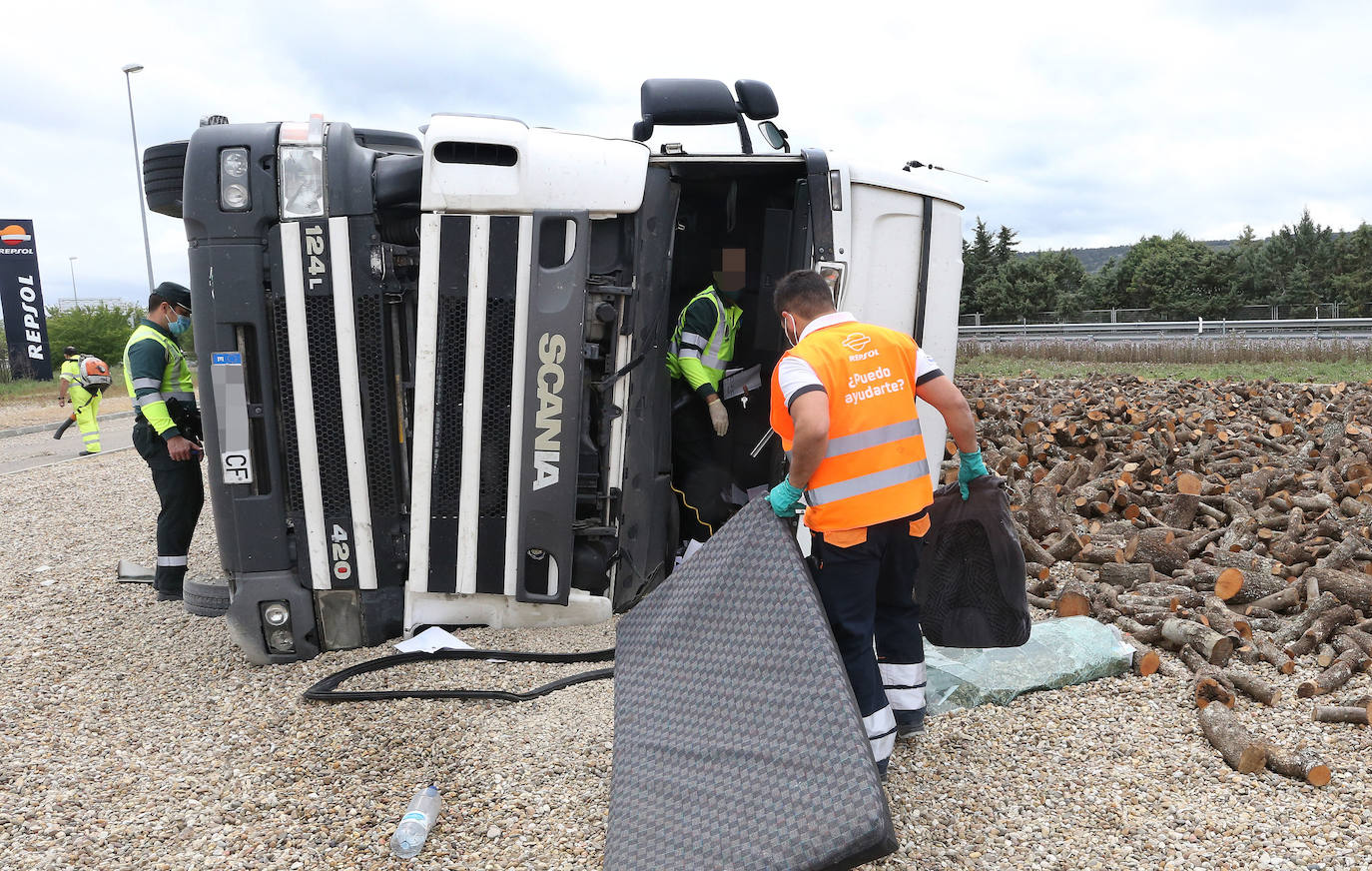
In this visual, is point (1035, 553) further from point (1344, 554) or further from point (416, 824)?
point (416, 824)

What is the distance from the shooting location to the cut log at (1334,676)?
3.65m

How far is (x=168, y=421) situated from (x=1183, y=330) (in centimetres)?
2716

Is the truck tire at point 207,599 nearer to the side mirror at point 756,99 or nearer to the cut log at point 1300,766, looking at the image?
the side mirror at point 756,99

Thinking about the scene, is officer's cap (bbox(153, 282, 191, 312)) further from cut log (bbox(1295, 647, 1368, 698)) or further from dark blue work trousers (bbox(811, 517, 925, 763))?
cut log (bbox(1295, 647, 1368, 698))

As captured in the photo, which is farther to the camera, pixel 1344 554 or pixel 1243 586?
pixel 1344 554

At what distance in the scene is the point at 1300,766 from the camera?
301 centimetres

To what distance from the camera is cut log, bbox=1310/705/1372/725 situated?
11.0 feet

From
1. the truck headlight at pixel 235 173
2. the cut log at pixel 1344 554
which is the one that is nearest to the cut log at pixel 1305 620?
the cut log at pixel 1344 554

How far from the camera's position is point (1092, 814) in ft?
9.39

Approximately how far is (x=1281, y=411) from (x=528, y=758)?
332 inches

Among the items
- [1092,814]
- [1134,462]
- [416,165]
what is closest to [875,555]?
[1092,814]

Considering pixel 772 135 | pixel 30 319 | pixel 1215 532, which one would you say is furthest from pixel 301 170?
pixel 30 319

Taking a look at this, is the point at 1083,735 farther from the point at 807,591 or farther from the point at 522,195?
the point at 522,195

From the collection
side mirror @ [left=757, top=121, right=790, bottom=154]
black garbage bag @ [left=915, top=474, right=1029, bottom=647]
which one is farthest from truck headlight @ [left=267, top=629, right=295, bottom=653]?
side mirror @ [left=757, top=121, right=790, bottom=154]
